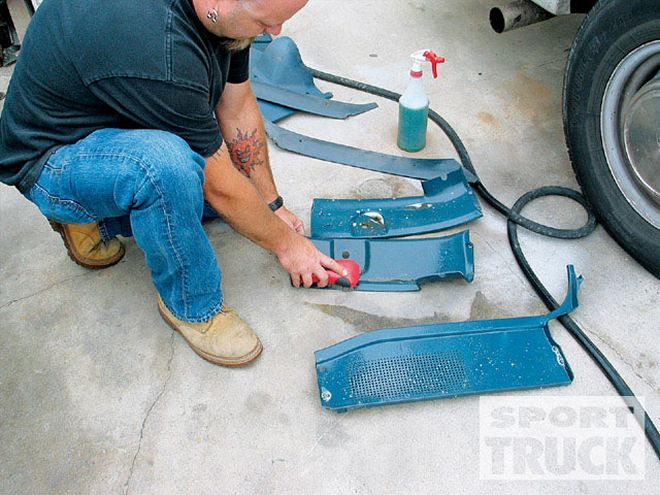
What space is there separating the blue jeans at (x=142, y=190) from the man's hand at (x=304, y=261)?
0.27 meters

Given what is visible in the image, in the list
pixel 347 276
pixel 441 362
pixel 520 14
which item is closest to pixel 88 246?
pixel 347 276

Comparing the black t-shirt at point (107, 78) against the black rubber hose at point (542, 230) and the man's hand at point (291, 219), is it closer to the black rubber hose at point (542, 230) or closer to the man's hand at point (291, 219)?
the man's hand at point (291, 219)

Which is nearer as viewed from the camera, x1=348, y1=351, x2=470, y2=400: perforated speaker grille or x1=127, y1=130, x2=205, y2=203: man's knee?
x1=127, y1=130, x2=205, y2=203: man's knee

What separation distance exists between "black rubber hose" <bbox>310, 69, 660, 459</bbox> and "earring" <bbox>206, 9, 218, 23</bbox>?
129 centimetres

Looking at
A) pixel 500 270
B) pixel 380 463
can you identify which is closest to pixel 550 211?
pixel 500 270

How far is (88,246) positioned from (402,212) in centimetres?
114

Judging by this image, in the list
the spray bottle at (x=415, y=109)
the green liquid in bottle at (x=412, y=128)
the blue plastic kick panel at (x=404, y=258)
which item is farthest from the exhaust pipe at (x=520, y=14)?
the blue plastic kick panel at (x=404, y=258)

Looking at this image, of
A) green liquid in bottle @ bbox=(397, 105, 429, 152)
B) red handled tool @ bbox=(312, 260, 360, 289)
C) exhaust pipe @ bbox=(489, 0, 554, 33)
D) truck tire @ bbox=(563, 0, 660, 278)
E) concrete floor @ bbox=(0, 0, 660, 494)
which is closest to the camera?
concrete floor @ bbox=(0, 0, 660, 494)

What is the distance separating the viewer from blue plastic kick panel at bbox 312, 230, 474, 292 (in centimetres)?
190

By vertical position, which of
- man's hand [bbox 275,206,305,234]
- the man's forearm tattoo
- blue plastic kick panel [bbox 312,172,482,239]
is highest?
the man's forearm tattoo

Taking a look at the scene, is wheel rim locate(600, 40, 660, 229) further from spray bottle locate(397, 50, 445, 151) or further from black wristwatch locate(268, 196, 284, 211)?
A: black wristwatch locate(268, 196, 284, 211)

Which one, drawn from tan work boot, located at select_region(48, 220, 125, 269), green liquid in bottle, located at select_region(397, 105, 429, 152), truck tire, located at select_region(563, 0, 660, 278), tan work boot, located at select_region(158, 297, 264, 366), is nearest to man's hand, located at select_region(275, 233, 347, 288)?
tan work boot, located at select_region(158, 297, 264, 366)

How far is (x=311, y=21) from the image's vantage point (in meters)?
3.32

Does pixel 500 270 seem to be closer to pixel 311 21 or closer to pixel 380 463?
pixel 380 463
